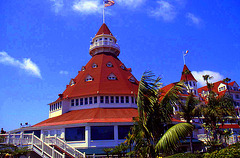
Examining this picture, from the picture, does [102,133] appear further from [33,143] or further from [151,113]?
[151,113]

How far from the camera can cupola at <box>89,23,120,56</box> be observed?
168 feet

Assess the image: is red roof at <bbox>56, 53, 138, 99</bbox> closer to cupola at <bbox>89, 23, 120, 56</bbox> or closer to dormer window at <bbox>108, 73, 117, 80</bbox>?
dormer window at <bbox>108, 73, 117, 80</bbox>

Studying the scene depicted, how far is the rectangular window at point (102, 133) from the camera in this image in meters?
29.8

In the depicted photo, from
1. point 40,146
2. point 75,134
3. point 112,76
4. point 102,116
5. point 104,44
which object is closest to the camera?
point 40,146

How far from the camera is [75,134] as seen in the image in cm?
3097

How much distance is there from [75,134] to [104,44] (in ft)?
87.4

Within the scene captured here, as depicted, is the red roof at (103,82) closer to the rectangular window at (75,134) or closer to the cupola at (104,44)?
the cupola at (104,44)

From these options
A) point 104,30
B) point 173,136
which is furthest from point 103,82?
point 173,136

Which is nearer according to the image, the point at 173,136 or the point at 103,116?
the point at 173,136

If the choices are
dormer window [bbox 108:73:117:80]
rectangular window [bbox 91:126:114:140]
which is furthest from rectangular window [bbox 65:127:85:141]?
dormer window [bbox 108:73:117:80]

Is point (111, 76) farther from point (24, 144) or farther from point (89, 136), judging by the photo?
point (24, 144)

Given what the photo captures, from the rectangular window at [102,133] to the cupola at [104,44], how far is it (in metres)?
25.9

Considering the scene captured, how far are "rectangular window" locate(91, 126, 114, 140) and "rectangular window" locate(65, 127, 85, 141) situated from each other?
5.49 feet

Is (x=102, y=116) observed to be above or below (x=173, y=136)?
above
